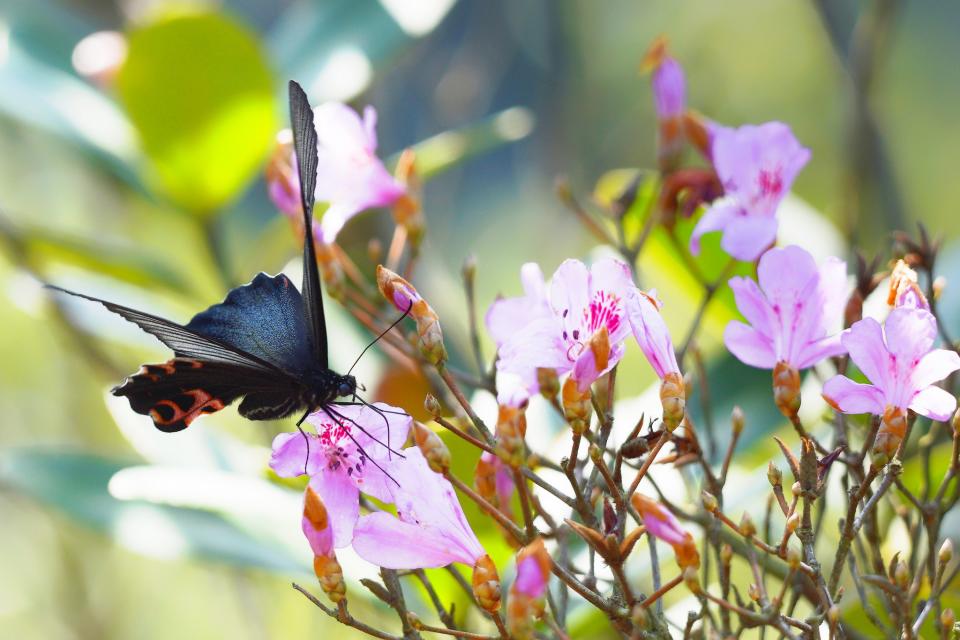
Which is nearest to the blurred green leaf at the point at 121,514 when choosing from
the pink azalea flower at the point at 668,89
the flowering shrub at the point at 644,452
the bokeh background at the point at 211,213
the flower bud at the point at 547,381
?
the bokeh background at the point at 211,213

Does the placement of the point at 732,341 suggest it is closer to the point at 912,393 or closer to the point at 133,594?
the point at 912,393

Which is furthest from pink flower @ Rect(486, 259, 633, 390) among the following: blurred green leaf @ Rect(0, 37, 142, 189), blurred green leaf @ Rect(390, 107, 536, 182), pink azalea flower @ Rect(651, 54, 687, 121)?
blurred green leaf @ Rect(0, 37, 142, 189)

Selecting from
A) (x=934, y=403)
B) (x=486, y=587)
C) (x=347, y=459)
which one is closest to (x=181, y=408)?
(x=347, y=459)

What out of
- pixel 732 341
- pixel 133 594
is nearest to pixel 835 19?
pixel 732 341

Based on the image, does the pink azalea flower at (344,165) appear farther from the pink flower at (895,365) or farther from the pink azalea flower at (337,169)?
the pink flower at (895,365)

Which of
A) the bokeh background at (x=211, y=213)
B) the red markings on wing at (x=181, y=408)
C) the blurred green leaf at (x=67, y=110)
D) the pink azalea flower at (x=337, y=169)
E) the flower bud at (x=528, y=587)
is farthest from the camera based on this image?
the blurred green leaf at (x=67, y=110)

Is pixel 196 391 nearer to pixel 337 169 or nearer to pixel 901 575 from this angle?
pixel 337 169
